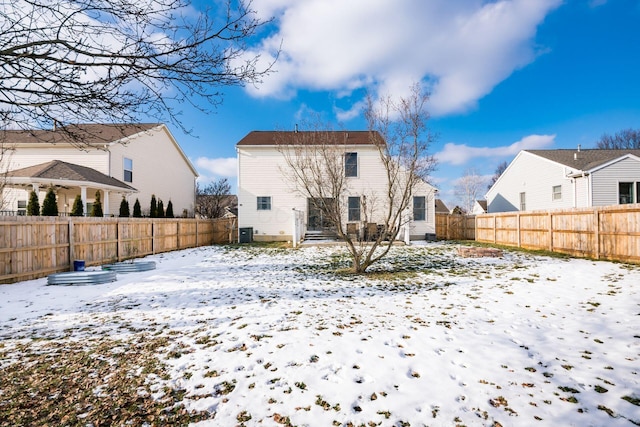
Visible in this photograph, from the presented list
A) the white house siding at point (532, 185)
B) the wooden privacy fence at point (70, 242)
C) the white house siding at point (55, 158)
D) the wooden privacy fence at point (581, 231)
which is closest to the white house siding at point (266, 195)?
the wooden privacy fence at point (70, 242)

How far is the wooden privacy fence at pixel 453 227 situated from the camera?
63.9 ft

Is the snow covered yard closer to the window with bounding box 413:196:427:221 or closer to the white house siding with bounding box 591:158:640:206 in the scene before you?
the white house siding with bounding box 591:158:640:206

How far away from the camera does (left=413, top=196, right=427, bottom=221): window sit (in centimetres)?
1882

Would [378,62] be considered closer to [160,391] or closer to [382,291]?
[382,291]

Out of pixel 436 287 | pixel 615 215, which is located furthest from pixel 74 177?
pixel 615 215

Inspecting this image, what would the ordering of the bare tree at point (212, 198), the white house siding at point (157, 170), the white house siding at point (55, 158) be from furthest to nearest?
the bare tree at point (212, 198) < the white house siding at point (157, 170) < the white house siding at point (55, 158)

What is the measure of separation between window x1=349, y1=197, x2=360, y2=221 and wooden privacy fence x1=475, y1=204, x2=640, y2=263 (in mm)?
7825

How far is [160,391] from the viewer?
9.09ft

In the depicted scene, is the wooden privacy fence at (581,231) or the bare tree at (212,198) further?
the bare tree at (212,198)

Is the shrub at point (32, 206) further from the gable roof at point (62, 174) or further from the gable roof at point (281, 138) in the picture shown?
the gable roof at point (281, 138)

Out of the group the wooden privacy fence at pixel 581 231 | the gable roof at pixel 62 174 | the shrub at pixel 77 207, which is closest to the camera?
the wooden privacy fence at pixel 581 231

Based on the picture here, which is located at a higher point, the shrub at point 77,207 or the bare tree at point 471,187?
the bare tree at point 471,187

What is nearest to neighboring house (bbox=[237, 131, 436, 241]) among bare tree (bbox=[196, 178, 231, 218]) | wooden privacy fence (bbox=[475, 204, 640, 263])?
wooden privacy fence (bbox=[475, 204, 640, 263])

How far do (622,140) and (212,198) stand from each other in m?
54.3
